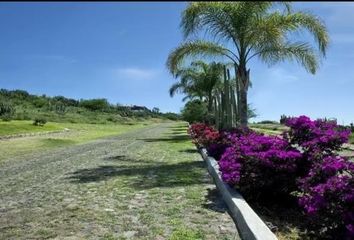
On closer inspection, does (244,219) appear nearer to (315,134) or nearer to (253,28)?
(315,134)

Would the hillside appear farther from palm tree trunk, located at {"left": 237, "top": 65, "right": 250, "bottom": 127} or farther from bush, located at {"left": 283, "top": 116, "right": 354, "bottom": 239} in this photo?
bush, located at {"left": 283, "top": 116, "right": 354, "bottom": 239}

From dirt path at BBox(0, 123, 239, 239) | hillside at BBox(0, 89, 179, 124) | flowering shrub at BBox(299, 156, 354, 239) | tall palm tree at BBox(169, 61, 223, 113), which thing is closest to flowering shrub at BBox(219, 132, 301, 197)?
dirt path at BBox(0, 123, 239, 239)

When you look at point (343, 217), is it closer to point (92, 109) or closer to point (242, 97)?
point (242, 97)

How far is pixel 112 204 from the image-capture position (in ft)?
28.3

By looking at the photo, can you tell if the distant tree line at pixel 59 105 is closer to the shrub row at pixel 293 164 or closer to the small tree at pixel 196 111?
the small tree at pixel 196 111

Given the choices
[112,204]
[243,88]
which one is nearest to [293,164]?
[112,204]

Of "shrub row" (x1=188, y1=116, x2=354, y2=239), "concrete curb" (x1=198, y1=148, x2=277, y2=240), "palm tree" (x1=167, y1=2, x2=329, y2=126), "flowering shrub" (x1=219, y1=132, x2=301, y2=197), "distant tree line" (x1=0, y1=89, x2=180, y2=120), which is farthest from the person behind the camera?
"distant tree line" (x1=0, y1=89, x2=180, y2=120)

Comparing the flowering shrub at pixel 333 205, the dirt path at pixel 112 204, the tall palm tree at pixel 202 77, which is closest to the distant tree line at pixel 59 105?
the tall palm tree at pixel 202 77

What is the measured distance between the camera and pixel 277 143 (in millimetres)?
9180

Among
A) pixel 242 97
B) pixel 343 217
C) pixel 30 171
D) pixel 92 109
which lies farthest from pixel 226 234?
pixel 92 109

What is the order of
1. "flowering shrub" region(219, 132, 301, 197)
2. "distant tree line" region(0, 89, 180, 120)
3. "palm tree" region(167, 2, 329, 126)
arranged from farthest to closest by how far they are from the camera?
"distant tree line" region(0, 89, 180, 120) → "palm tree" region(167, 2, 329, 126) → "flowering shrub" region(219, 132, 301, 197)

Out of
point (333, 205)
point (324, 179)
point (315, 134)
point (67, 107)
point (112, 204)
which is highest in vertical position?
point (67, 107)

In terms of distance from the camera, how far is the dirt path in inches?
261

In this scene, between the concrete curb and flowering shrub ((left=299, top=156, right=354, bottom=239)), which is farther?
the concrete curb
